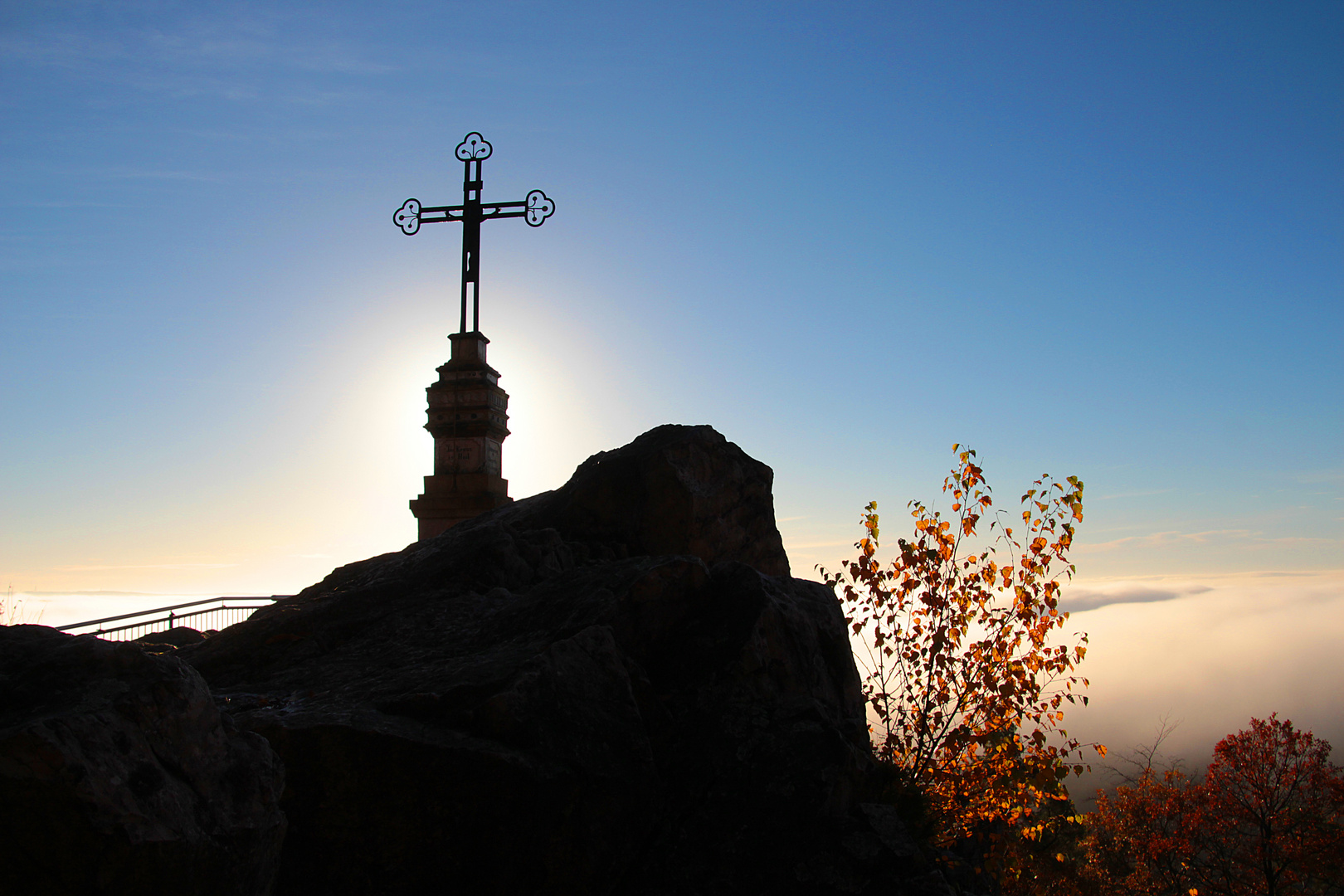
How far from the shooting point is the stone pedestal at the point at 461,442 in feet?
47.4

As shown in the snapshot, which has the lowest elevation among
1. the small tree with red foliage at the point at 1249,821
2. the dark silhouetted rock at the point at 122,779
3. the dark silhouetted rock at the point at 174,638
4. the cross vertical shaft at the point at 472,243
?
the small tree with red foliage at the point at 1249,821

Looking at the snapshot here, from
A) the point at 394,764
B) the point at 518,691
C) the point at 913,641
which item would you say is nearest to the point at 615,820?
the point at 518,691

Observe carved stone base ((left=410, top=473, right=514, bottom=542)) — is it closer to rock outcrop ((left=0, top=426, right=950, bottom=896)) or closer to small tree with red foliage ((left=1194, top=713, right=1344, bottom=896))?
rock outcrop ((left=0, top=426, right=950, bottom=896))

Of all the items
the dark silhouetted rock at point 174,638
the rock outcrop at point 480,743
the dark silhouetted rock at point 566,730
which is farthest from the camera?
the dark silhouetted rock at point 174,638

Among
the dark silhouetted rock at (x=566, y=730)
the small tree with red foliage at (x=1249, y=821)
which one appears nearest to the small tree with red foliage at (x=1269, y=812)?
the small tree with red foliage at (x=1249, y=821)

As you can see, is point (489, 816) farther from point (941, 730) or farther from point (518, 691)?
point (941, 730)

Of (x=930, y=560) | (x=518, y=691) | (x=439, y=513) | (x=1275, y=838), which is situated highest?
(x=439, y=513)

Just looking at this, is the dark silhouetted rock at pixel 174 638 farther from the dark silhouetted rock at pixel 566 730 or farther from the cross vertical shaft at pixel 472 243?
the cross vertical shaft at pixel 472 243

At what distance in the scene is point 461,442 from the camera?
14664mm

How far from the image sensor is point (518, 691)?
459 centimetres

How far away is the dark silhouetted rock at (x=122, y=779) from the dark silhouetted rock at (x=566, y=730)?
30.3 inches

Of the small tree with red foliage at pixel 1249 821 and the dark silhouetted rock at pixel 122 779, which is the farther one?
the small tree with red foliage at pixel 1249 821

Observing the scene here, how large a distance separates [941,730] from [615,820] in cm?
389

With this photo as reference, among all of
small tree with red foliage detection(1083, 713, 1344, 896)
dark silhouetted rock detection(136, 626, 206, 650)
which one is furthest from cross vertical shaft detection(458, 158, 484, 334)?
small tree with red foliage detection(1083, 713, 1344, 896)
